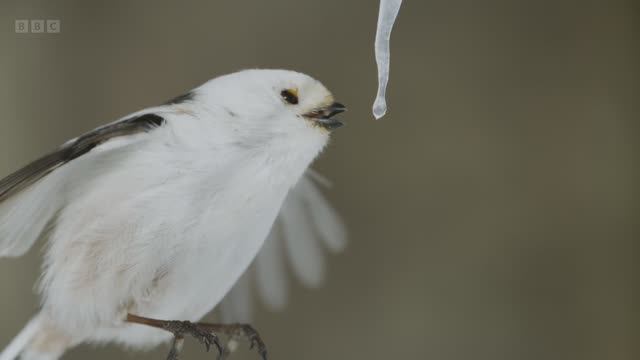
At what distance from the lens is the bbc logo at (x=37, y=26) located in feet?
2.06

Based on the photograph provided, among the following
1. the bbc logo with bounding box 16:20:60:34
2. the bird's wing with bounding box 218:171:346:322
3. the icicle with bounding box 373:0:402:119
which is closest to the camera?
the icicle with bounding box 373:0:402:119

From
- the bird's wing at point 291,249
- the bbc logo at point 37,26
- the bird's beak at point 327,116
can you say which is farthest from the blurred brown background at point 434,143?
the bird's beak at point 327,116

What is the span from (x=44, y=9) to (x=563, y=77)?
551 mm

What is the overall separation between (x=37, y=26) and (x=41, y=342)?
318 mm

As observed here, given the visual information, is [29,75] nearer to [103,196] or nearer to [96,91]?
[96,91]

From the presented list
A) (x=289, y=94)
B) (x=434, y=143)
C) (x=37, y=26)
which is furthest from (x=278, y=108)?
(x=434, y=143)

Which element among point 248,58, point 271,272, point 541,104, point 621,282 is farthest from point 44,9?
point 621,282

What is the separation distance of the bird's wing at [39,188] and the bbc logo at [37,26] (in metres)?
0.28

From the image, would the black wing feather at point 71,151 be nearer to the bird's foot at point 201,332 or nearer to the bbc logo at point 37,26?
the bird's foot at point 201,332

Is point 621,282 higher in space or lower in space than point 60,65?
lower

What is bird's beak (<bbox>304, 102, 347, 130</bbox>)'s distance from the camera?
14.8 inches

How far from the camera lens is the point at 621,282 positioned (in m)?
0.88

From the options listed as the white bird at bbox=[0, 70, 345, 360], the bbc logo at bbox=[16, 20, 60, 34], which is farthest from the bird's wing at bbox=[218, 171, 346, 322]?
the bbc logo at bbox=[16, 20, 60, 34]

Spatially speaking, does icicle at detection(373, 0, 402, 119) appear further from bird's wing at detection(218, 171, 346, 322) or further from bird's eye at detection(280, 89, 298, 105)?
bird's wing at detection(218, 171, 346, 322)
